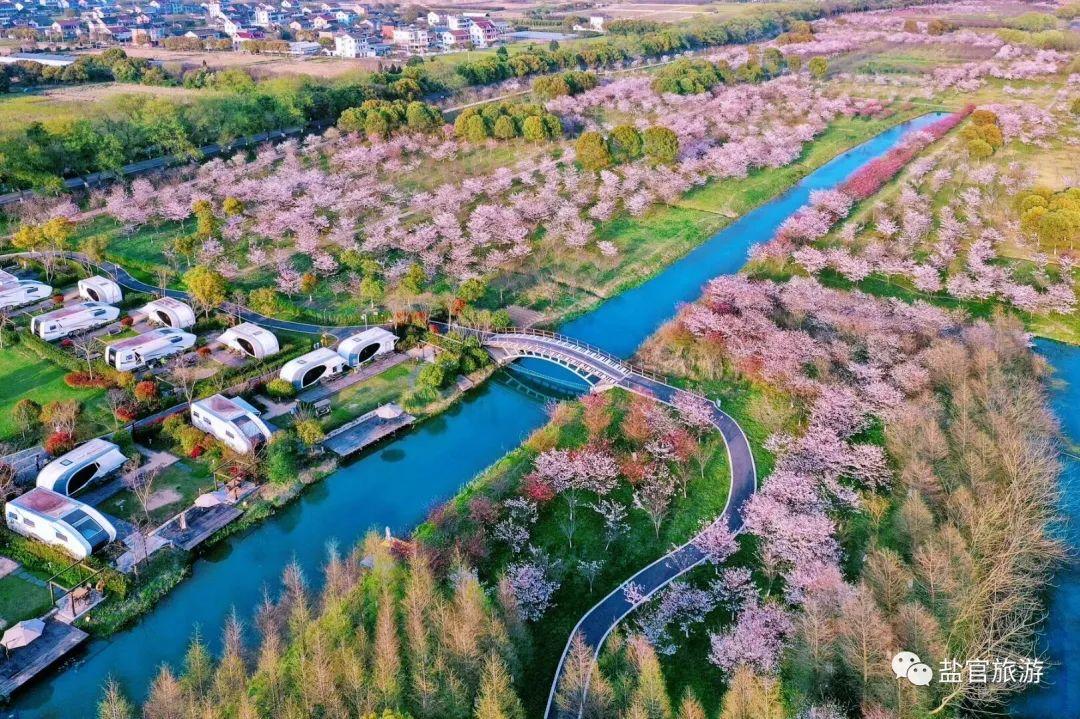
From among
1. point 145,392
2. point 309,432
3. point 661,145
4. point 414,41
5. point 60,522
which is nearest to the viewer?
point 60,522

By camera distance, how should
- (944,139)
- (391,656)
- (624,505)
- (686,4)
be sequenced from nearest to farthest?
(391,656)
(624,505)
(944,139)
(686,4)

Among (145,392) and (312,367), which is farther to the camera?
(312,367)

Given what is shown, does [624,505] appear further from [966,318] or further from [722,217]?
[722,217]

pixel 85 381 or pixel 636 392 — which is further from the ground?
pixel 85 381

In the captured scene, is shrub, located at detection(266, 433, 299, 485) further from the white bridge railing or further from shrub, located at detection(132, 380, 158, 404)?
the white bridge railing

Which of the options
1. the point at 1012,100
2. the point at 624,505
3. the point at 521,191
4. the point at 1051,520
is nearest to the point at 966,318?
the point at 1051,520

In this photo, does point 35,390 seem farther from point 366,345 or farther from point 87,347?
point 366,345

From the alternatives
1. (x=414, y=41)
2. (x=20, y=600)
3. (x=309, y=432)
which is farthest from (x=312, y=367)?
(x=414, y=41)
